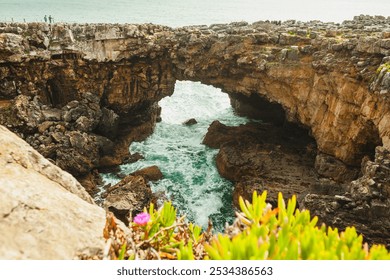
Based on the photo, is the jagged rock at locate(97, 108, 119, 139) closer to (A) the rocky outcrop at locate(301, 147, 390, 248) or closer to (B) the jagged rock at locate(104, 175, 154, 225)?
(B) the jagged rock at locate(104, 175, 154, 225)

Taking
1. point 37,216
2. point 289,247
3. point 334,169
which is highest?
point 289,247

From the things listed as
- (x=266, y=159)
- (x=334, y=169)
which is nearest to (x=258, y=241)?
(x=334, y=169)

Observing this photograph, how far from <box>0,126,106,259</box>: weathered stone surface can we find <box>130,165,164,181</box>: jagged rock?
17.3 metres

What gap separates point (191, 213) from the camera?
2027 cm

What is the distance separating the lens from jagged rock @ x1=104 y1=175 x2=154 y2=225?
1775 cm

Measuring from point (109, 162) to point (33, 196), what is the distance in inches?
798

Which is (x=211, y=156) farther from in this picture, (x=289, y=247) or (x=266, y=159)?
(x=289, y=247)

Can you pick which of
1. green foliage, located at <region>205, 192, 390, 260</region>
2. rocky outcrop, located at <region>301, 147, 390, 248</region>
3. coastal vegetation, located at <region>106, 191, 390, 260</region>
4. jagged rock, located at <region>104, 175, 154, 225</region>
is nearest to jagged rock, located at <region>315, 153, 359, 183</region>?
rocky outcrop, located at <region>301, 147, 390, 248</region>

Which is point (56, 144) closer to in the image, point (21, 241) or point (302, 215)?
point (21, 241)

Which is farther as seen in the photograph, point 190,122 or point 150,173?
point 190,122

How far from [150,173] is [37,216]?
19228mm

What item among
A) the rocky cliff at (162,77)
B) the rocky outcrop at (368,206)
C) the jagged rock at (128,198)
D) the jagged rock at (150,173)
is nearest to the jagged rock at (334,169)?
the rocky cliff at (162,77)

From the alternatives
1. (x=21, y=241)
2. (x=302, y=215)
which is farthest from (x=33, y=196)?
(x=302, y=215)

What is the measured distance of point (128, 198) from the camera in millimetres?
18594
